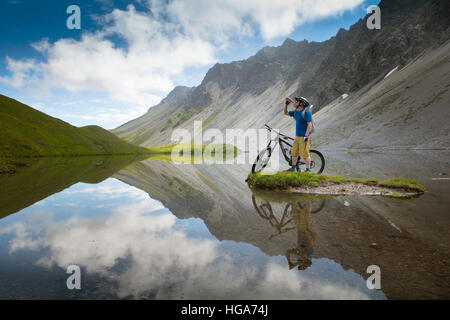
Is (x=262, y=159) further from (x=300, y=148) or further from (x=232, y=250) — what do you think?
(x=232, y=250)

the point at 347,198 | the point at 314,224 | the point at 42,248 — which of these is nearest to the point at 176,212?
the point at 42,248

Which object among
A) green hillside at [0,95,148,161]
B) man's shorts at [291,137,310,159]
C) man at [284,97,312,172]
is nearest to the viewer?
man at [284,97,312,172]

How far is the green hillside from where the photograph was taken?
→ 65.1 meters

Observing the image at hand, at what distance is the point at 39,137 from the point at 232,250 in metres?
94.4

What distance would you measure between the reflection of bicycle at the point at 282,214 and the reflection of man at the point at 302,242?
0.56 ft

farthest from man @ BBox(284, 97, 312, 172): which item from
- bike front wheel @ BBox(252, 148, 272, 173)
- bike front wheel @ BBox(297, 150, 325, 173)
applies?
bike front wheel @ BBox(252, 148, 272, 173)

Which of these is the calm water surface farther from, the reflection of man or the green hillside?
the green hillside

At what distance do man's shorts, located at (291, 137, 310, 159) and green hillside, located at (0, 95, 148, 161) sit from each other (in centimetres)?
6652

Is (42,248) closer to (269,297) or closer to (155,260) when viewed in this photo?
(155,260)

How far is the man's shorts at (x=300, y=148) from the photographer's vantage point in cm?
1147

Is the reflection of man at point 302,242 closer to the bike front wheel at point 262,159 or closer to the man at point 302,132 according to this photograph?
the man at point 302,132

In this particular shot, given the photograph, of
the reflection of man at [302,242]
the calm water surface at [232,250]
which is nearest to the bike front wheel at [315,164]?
the calm water surface at [232,250]

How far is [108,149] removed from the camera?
4301 inches

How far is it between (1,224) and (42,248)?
2.73 metres
